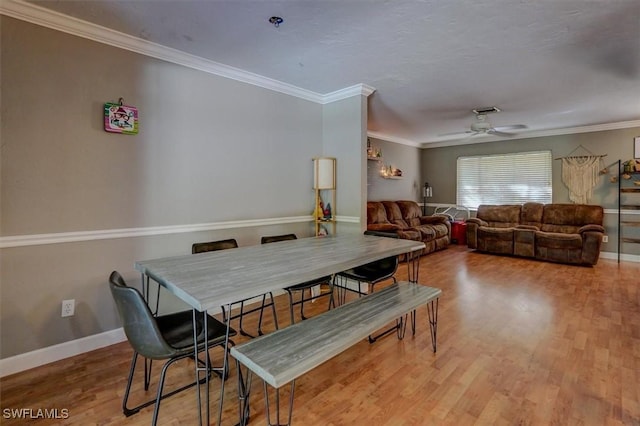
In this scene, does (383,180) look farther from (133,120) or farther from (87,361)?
(87,361)

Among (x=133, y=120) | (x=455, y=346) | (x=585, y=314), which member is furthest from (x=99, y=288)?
(x=585, y=314)

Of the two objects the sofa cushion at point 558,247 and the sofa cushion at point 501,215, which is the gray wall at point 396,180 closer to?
the sofa cushion at point 501,215

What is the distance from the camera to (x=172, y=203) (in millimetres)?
2877

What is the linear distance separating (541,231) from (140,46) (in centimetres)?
674

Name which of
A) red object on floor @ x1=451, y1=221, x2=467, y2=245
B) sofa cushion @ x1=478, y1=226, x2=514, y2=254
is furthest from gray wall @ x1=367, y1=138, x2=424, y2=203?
sofa cushion @ x1=478, y1=226, x2=514, y2=254

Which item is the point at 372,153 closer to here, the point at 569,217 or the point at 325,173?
the point at 325,173

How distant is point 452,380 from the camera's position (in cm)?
208

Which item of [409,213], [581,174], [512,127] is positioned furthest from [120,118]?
[581,174]

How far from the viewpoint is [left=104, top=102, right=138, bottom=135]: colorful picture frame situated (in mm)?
2494

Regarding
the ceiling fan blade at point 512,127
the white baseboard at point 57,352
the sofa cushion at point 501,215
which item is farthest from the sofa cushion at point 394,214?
the white baseboard at point 57,352

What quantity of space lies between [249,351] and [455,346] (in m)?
1.81

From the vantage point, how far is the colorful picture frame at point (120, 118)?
2.49m

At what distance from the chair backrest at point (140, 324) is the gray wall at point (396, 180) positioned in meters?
5.52

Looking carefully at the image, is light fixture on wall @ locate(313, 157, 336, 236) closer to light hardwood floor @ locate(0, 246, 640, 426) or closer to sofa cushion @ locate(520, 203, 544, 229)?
light hardwood floor @ locate(0, 246, 640, 426)
